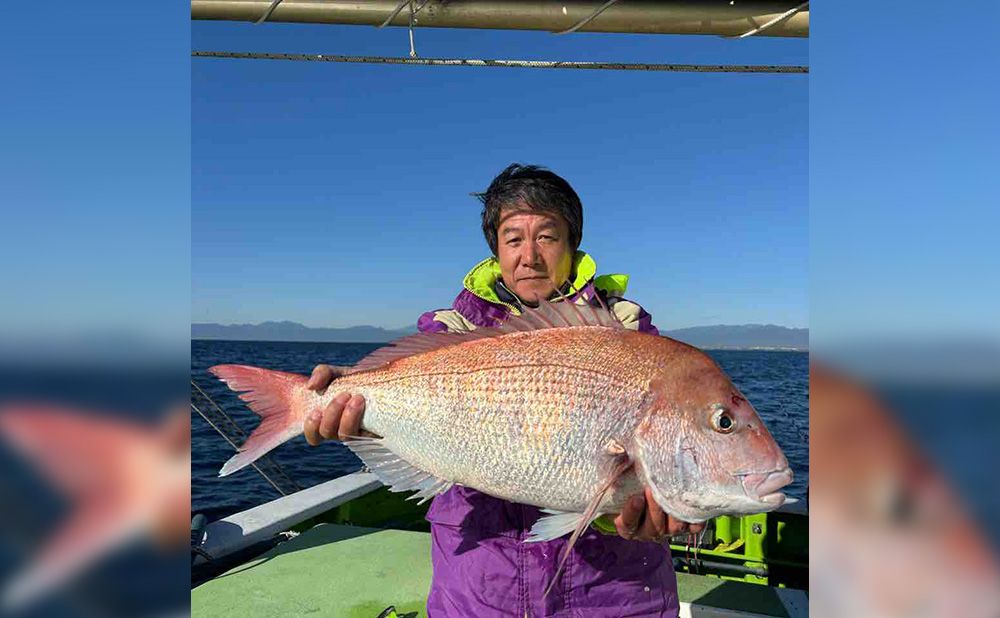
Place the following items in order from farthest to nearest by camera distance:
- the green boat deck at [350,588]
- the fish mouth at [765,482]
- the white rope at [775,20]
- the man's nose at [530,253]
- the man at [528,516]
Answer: the green boat deck at [350,588] < the white rope at [775,20] < the man's nose at [530,253] < the man at [528,516] < the fish mouth at [765,482]

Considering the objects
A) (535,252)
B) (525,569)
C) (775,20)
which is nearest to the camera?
(525,569)

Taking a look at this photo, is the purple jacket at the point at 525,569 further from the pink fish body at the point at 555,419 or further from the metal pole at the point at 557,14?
the metal pole at the point at 557,14

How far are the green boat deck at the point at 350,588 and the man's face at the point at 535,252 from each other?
264 cm

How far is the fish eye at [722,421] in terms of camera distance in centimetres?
195

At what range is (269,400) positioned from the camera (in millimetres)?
2441

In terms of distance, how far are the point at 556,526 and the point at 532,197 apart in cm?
129

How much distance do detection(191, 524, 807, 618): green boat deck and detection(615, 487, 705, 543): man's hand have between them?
7.92ft

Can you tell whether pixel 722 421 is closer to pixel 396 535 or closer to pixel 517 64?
pixel 517 64

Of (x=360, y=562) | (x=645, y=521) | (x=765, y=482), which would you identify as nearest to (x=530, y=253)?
(x=645, y=521)

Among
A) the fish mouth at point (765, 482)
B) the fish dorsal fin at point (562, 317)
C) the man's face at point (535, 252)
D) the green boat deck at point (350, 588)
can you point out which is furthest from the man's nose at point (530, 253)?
the green boat deck at point (350, 588)

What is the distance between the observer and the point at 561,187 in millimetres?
2646
